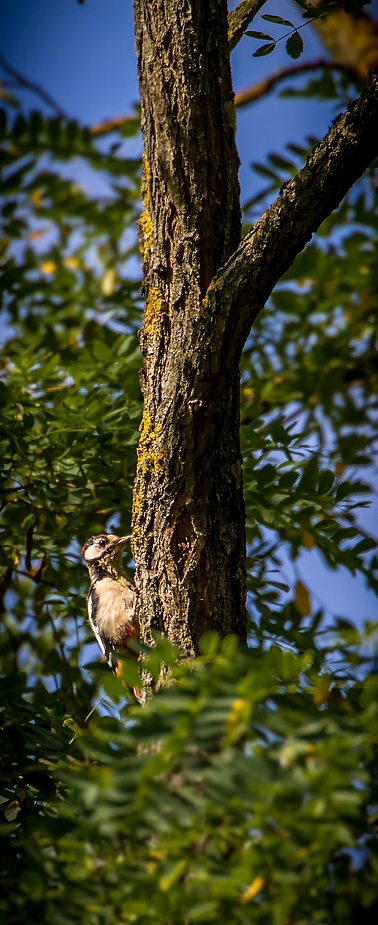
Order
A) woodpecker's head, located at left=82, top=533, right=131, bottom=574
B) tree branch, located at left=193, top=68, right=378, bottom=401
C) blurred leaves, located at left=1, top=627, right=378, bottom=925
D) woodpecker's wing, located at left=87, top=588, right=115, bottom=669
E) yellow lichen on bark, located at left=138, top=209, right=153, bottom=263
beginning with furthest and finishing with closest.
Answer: woodpecker's head, located at left=82, top=533, right=131, bottom=574, woodpecker's wing, located at left=87, top=588, right=115, bottom=669, yellow lichen on bark, located at left=138, top=209, right=153, bottom=263, tree branch, located at left=193, top=68, right=378, bottom=401, blurred leaves, located at left=1, top=627, right=378, bottom=925

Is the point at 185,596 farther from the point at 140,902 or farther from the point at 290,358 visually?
the point at 290,358

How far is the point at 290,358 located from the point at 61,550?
5.64ft

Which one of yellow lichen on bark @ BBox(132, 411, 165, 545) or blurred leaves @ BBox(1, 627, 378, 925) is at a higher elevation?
yellow lichen on bark @ BBox(132, 411, 165, 545)

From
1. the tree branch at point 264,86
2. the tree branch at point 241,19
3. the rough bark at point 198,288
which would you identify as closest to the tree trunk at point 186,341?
the rough bark at point 198,288

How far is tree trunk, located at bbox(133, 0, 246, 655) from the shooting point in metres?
1.59

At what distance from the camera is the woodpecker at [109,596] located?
248cm

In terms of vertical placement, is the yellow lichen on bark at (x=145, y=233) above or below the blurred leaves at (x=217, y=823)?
above

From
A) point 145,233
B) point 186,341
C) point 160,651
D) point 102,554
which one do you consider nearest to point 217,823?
point 160,651

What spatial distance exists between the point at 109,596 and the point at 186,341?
120 centimetres

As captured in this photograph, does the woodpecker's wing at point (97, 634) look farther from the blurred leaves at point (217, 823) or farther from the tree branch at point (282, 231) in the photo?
the blurred leaves at point (217, 823)

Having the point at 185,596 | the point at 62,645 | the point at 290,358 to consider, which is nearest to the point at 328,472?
the point at 185,596

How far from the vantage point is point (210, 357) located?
62.4 inches

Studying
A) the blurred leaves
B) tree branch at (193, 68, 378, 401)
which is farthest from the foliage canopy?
tree branch at (193, 68, 378, 401)

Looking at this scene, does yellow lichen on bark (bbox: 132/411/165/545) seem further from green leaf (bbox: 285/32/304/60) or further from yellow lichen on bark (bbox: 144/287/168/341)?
green leaf (bbox: 285/32/304/60)
